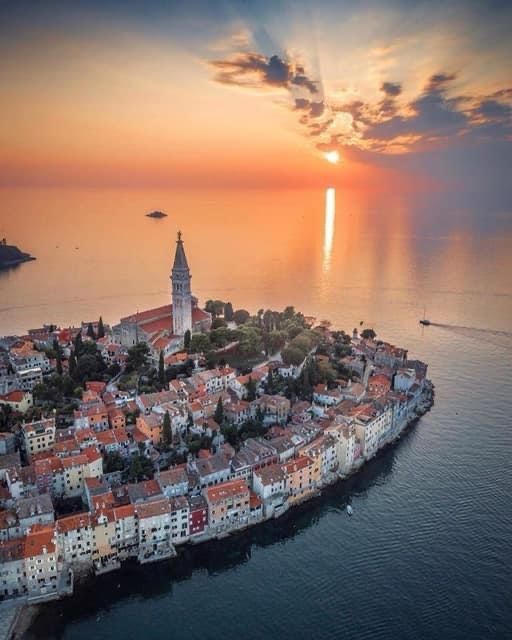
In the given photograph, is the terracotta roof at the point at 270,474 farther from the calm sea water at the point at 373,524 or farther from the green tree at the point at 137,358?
the green tree at the point at 137,358

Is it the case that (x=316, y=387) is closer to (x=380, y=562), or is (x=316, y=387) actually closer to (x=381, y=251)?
(x=380, y=562)

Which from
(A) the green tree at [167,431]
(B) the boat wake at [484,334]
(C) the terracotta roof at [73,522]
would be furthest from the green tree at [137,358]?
(B) the boat wake at [484,334]

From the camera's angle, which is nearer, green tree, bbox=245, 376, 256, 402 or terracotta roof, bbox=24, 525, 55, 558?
terracotta roof, bbox=24, 525, 55, 558

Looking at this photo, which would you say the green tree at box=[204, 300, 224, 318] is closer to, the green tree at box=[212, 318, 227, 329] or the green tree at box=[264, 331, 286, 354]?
the green tree at box=[212, 318, 227, 329]

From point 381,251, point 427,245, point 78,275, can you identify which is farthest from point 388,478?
point 427,245

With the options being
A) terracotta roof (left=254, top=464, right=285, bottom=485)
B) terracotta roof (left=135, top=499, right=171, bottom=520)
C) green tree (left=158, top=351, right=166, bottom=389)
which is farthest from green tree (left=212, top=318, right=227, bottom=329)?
terracotta roof (left=135, top=499, right=171, bottom=520)
